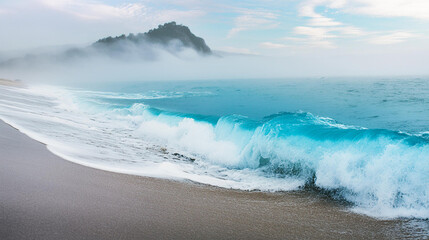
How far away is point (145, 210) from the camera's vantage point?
3.50 m

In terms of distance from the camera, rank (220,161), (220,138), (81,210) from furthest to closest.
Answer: (220,138), (220,161), (81,210)

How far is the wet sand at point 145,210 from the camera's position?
2.88m

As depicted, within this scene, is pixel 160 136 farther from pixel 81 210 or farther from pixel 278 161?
pixel 81 210

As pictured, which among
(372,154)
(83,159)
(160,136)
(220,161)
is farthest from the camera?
(160,136)

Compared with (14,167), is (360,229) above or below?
below

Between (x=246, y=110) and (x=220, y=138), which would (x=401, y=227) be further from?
(x=246, y=110)

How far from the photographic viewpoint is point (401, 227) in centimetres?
379

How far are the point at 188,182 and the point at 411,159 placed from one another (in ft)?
12.9

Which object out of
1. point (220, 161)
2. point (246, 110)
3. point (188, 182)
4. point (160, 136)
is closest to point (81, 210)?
point (188, 182)

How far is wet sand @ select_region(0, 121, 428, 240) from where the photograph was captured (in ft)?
9.44

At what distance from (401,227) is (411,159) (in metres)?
1.88

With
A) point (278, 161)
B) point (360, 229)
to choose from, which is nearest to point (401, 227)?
point (360, 229)

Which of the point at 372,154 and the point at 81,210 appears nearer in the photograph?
the point at 81,210

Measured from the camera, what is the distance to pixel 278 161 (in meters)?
7.37
